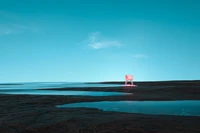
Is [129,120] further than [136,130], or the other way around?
[129,120]

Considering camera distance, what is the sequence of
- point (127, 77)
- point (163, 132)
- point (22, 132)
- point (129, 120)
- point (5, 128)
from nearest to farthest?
point (163, 132)
point (22, 132)
point (5, 128)
point (129, 120)
point (127, 77)

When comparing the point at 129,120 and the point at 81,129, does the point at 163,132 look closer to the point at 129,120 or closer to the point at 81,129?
the point at 129,120

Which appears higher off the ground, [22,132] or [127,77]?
[127,77]

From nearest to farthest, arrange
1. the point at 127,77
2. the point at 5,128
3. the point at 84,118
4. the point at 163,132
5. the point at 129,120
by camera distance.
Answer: the point at 163,132 < the point at 5,128 < the point at 129,120 < the point at 84,118 < the point at 127,77

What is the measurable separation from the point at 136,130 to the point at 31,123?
7281 mm

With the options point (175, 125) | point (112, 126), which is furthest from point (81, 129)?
point (175, 125)

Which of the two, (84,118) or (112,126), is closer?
(112,126)

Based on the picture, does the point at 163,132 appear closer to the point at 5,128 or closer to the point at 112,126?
the point at 112,126

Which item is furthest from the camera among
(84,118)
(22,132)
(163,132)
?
(84,118)

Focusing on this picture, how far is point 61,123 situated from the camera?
15164 millimetres

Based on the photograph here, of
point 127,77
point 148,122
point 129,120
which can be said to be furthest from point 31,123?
point 127,77

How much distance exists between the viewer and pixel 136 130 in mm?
12922

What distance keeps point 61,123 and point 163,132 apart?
6.74m

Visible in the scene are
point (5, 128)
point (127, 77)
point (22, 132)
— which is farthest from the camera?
point (127, 77)
